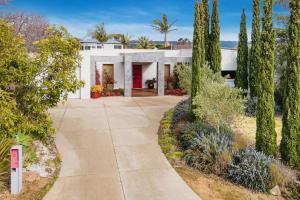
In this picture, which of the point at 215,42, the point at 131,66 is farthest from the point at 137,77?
the point at 215,42

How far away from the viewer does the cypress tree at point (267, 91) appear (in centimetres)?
936

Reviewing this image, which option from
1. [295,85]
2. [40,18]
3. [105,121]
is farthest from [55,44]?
[40,18]

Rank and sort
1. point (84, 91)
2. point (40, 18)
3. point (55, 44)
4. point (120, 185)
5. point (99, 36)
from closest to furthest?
1. point (120, 185)
2. point (55, 44)
3. point (84, 91)
4. point (40, 18)
5. point (99, 36)

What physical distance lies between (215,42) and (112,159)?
11182mm

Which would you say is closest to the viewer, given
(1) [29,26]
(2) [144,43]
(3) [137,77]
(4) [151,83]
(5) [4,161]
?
(5) [4,161]

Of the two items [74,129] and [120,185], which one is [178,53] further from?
[120,185]

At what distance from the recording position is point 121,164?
9141 millimetres

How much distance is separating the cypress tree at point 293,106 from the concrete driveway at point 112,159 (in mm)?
3816

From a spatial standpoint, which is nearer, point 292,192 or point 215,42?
point 292,192

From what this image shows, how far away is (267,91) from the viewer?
9.45 m

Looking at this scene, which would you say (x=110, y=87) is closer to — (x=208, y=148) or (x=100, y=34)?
(x=208, y=148)

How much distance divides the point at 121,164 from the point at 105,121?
4.96 m

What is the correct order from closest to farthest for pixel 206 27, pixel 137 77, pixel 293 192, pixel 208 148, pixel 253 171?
1. pixel 293 192
2. pixel 253 171
3. pixel 208 148
4. pixel 206 27
5. pixel 137 77

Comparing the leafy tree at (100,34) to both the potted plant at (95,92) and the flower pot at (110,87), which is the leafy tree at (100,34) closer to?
the flower pot at (110,87)
